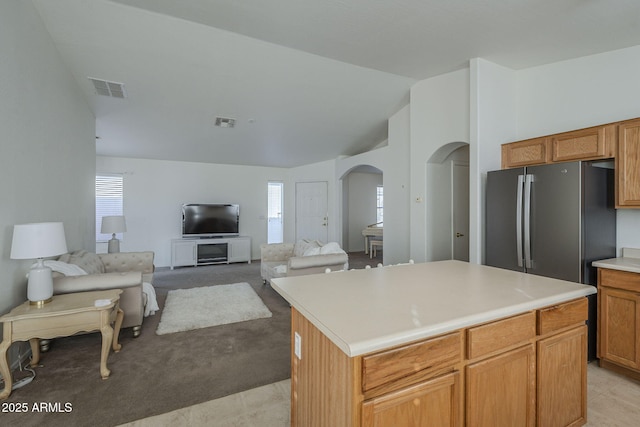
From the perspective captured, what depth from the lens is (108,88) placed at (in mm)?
3945

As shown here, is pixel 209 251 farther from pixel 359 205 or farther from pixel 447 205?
pixel 447 205

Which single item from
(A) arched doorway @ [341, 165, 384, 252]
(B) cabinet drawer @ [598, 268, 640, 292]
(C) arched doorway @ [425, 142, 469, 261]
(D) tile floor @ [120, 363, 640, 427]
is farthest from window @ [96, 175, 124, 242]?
(B) cabinet drawer @ [598, 268, 640, 292]

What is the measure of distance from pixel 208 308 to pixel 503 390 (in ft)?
11.6

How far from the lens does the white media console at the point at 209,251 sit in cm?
686

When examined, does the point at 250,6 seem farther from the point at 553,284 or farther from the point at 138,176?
the point at 138,176

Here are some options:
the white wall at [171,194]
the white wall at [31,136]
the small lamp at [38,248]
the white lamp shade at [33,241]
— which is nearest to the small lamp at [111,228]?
the white wall at [31,136]

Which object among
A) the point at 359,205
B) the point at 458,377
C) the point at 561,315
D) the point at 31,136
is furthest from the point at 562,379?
the point at 359,205

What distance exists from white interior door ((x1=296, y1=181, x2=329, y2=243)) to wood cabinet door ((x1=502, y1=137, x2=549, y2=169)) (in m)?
4.82

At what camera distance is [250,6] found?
270 centimetres

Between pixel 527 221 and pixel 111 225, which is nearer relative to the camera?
pixel 527 221

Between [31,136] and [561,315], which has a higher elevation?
[31,136]

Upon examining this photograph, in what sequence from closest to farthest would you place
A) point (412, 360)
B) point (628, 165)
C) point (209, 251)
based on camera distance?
1. point (412, 360)
2. point (628, 165)
3. point (209, 251)

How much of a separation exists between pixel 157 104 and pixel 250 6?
2.51 metres

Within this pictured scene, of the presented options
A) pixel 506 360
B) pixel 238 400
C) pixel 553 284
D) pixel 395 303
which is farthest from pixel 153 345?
pixel 553 284
